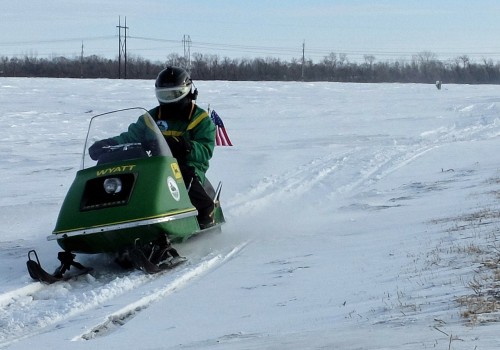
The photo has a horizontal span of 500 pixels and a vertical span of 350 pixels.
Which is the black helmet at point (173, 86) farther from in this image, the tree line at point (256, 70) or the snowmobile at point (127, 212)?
the tree line at point (256, 70)

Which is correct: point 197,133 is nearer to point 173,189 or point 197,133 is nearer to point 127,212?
point 173,189

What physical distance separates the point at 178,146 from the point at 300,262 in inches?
76.5

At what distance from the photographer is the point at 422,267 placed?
5.98 m

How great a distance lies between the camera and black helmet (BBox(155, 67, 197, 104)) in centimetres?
866

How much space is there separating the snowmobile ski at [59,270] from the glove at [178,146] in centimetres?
165

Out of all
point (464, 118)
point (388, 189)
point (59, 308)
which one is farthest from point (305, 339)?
point (464, 118)

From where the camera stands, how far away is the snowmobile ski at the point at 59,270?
21.6ft

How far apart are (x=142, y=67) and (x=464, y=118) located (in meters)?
63.0

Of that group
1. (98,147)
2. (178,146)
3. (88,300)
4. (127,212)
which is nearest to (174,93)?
(178,146)

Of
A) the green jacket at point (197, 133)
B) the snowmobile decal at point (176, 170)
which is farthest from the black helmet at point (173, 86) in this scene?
the snowmobile decal at point (176, 170)

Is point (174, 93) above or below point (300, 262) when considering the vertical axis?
above

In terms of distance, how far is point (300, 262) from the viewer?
23.2ft

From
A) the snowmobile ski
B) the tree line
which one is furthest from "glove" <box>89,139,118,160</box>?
the tree line

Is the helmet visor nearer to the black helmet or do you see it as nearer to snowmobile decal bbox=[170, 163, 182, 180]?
the black helmet
